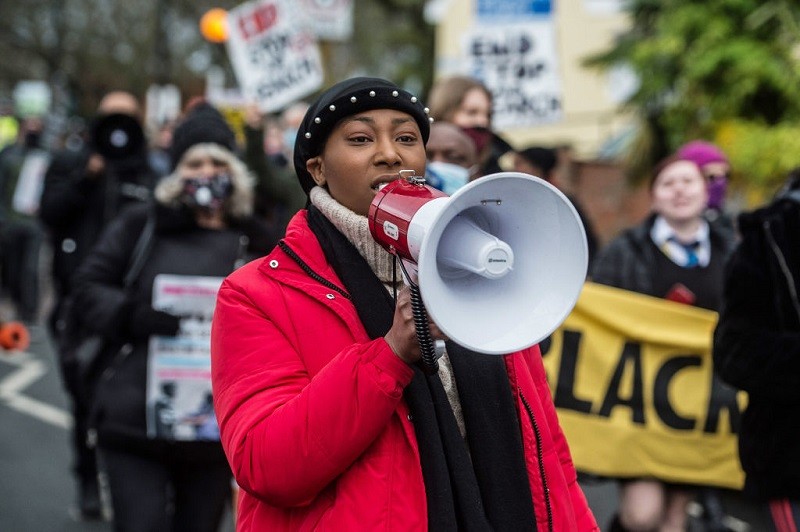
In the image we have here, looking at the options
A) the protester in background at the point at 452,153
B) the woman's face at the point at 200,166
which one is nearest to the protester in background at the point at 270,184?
the woman's face at the point at 200,166

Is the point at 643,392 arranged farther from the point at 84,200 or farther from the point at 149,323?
the point at 84,200

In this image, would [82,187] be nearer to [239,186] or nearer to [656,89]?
[239,186]

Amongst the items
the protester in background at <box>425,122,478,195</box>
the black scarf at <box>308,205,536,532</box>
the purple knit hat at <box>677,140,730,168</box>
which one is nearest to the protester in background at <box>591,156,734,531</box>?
the purple knit hat at <box>677,140,730,168</box>

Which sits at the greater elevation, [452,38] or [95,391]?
[452,38]

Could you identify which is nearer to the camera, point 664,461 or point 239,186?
point 239,186

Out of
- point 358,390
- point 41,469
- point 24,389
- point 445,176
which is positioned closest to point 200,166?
point 445,176

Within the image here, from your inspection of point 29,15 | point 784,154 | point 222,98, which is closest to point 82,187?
point 784,154

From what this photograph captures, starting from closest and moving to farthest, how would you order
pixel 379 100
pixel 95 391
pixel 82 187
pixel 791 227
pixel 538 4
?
pixel 379 100 → pixel 791 227 → pixel 95 391 → pixel 82 187 → pixel 538 4

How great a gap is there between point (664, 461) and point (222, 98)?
1021 cm

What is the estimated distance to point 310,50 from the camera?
9.82 meters

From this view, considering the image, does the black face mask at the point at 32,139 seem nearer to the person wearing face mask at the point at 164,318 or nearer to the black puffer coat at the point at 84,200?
the black puffer coat at the point at 84,200

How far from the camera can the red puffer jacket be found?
2.17 meters

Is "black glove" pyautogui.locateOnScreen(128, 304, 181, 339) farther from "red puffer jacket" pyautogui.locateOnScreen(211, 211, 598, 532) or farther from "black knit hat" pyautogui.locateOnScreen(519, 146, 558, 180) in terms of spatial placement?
"black knit hat" pyautogui.locateOnScreen(519, 146, 558, 180)

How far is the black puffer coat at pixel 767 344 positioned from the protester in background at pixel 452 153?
1.31 m
